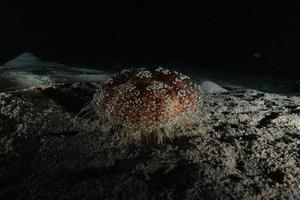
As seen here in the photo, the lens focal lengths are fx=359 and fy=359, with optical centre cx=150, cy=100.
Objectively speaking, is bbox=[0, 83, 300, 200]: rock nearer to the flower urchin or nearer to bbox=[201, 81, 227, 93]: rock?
the flower urchin

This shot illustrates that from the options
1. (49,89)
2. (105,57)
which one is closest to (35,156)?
(49,89)

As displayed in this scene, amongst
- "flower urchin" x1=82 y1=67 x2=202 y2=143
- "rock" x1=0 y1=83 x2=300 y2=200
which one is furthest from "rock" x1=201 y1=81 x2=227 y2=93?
"flower urchin" x1=82 y1=67 x2=202 y2=143

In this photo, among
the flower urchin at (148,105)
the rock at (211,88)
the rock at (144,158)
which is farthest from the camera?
the rock at (211,88)

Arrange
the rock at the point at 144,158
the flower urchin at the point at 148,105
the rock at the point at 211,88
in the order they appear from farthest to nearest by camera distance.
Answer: the rock at the point at 211,88
the flower urchin at the point at 148,105
the rock at the point at 144,158

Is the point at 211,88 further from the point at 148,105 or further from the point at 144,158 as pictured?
the point at 144,158

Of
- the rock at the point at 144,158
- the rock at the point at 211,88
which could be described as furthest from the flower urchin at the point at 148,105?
the rock at the point at 211,88

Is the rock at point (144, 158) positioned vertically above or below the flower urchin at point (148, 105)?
below

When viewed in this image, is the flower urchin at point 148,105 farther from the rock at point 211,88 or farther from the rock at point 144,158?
the rock at point 211,88
